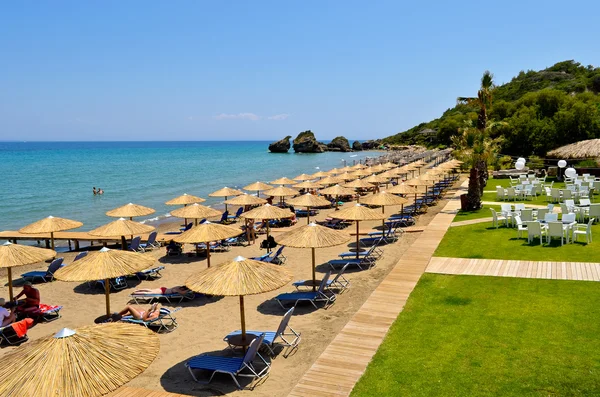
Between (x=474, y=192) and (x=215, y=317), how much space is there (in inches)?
594

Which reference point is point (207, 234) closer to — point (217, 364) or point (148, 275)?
point (148, 275)

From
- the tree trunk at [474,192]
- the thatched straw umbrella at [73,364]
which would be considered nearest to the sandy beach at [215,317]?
the thatched straw umbrella at [73,364]

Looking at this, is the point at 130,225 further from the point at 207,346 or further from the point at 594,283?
the point at 594,283

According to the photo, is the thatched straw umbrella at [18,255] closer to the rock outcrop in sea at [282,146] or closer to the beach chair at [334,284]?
the beach chair at [334,284]

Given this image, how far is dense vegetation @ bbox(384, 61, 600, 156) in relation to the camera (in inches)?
1532

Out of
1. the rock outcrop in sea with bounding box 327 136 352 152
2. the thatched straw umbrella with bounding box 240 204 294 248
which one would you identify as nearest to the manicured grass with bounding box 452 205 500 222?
the thatched straw umbrella with bounding box 240 204 294 248

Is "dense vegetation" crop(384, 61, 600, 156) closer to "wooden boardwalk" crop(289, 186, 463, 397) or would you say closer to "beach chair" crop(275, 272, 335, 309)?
"wooden boardwalk" crop(289, 186, 463, 397)

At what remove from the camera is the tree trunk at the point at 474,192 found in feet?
70.7

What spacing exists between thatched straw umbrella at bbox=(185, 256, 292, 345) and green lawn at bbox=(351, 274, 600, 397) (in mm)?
2194

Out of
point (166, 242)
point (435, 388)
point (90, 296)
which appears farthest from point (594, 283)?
point (166, 242)

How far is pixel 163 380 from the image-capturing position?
7.80 m

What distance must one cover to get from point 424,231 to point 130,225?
35.8 ft

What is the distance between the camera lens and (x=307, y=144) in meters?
126

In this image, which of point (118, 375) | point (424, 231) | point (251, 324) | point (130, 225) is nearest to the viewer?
point (118, 375)
